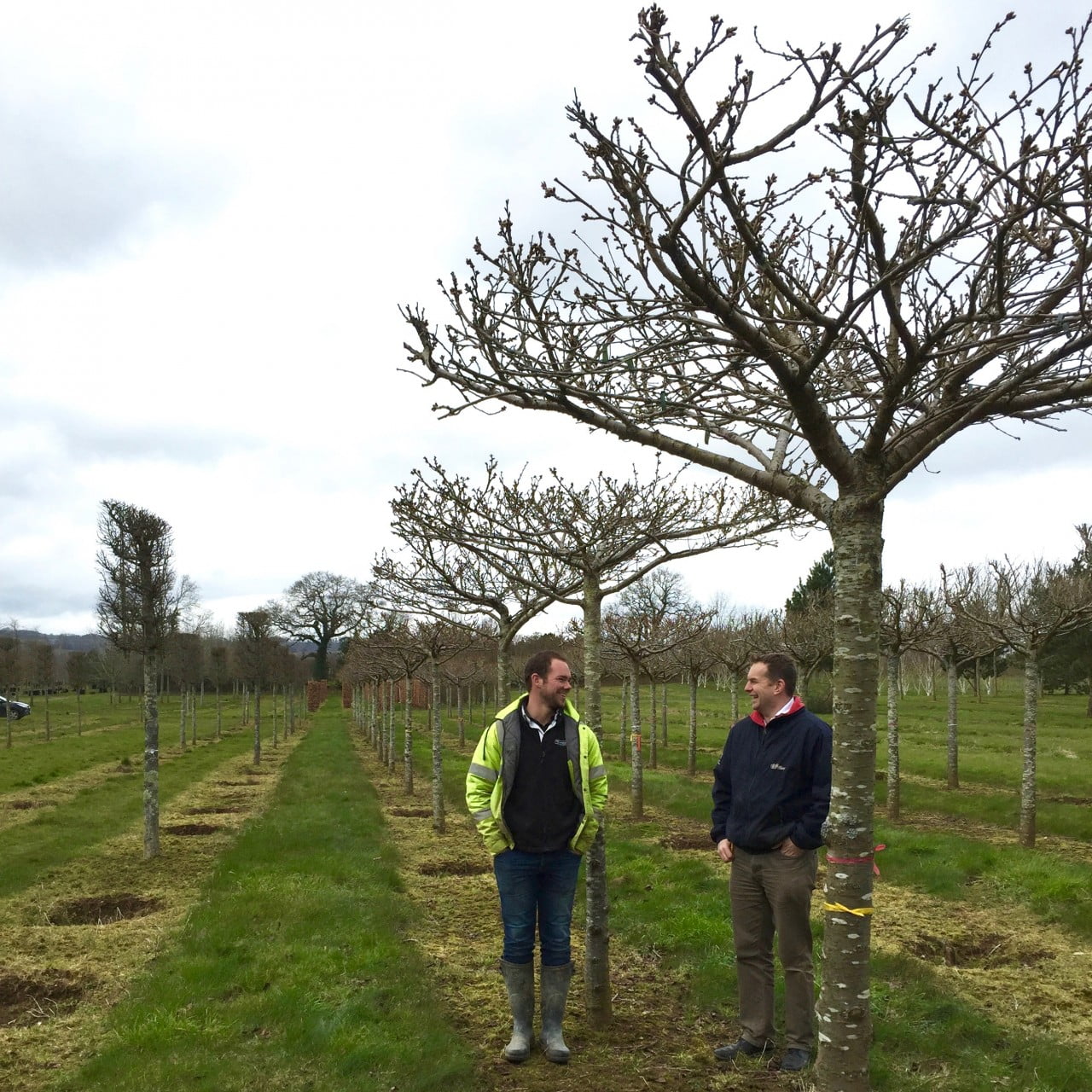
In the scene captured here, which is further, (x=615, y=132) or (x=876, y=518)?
(x=876, y=518)

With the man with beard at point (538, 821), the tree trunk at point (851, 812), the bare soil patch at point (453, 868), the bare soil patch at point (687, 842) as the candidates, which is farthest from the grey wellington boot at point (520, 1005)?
the bare soil patch at point (687, 842)

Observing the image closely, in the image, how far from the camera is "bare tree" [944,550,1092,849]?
12.2 metres

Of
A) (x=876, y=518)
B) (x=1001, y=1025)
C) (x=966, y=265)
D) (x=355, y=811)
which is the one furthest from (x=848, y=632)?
(x=355, y=811)

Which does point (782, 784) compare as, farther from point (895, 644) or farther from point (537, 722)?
point (895, 644)

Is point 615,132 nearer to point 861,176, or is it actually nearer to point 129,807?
point 861,176

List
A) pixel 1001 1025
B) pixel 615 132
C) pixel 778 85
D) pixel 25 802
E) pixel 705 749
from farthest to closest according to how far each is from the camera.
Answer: pixel 705 749 < pixel 25 802 < pixel 1001 1025 < pixel 615 132 < pixel 778 85

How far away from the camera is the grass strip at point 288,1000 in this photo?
4.77m

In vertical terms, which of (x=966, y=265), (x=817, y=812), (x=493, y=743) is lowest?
(x=817, y=812)

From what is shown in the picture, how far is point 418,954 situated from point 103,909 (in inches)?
162

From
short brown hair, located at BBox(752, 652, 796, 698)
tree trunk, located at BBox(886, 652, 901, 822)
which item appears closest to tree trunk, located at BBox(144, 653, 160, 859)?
short brown hair, located at BBox(752, 652, 796, 698)

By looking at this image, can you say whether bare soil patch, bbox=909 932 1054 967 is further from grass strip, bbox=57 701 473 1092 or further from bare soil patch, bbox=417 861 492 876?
bare soil patch, bbox=417 861 492 876

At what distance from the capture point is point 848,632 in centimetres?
359

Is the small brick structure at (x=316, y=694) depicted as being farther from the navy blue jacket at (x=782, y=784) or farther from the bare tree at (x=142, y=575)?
the navy blue jacket at (x=782, y=784)

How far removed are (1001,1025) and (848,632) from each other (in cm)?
368
